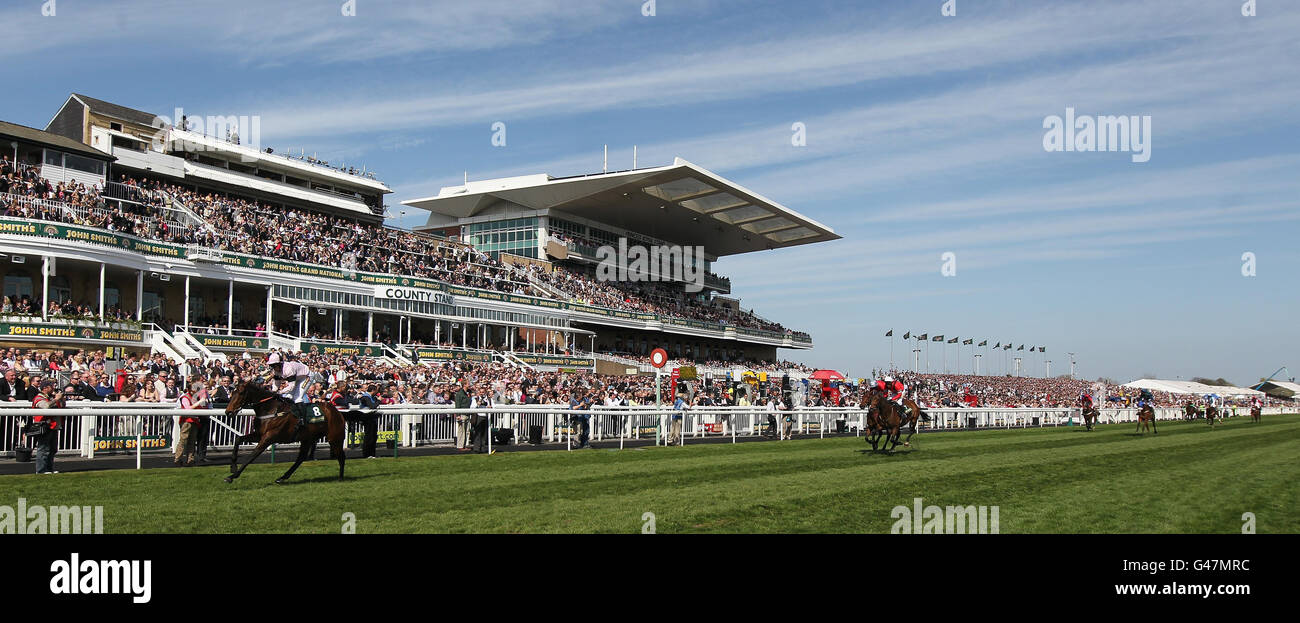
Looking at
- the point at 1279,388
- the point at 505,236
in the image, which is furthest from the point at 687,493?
the point at 1279,388

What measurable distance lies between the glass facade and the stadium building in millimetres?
141

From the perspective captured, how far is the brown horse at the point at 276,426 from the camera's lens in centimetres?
1174

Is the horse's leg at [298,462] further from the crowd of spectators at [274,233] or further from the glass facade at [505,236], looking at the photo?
the glass facade at [505,236]

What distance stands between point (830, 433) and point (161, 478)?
20971 mm

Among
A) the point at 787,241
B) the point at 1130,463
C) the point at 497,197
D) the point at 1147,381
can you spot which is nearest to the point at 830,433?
the point at 1130,463

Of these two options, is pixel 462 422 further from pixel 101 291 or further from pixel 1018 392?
pixel 1018 392

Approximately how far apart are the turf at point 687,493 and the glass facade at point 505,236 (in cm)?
4760

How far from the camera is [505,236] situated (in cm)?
6562

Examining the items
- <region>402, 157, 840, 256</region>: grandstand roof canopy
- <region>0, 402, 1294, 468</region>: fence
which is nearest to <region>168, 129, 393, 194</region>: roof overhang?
<region>402, 157, 840, 256</region>: grandstand roof canopy

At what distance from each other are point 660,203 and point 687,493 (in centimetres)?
5287
